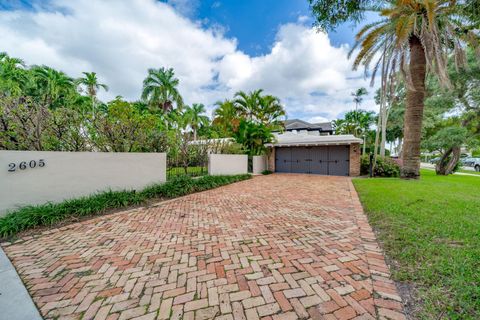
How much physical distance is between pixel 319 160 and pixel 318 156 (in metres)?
0.31

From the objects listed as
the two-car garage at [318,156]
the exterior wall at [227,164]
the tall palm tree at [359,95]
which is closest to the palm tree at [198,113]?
the two-car garage at [318,156]

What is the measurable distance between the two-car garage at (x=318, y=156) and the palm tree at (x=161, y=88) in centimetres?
1517

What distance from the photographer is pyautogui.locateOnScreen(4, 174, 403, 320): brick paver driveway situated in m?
1.96

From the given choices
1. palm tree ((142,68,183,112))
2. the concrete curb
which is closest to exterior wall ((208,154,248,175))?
the concrete curb

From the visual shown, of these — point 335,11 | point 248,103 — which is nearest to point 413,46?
point 335,11

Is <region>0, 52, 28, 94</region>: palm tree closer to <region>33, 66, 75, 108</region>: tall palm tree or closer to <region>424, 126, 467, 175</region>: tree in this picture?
<region>33, 66, 75, 108</region>: tall palm tree

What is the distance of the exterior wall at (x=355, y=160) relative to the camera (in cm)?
1325

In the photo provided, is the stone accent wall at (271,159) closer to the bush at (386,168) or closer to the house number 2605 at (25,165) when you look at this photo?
the bush at (386,168)

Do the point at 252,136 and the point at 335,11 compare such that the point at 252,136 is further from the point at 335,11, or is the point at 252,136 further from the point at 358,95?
the point at 358,95

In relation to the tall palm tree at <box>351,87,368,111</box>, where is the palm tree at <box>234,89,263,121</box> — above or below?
below

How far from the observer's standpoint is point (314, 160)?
14945 millimetres

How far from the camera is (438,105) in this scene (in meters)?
13.8

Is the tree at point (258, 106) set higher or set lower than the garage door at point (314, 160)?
higher

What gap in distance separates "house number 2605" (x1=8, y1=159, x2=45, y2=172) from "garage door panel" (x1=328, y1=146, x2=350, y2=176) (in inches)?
588
